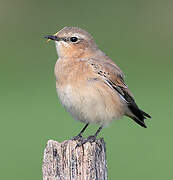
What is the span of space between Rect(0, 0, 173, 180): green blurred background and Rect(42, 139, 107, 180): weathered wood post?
579 centimetres

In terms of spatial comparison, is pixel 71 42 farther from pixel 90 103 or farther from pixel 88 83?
pixel 90 103

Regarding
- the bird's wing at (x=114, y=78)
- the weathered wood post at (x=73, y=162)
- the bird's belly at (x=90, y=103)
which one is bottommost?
the weathered wood post at (x=73, y=162)

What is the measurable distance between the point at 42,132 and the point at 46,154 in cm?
852

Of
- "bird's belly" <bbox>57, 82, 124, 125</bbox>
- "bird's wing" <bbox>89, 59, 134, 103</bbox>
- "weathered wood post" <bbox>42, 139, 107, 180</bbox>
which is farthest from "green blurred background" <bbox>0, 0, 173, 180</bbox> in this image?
"weathered wood post" <bbox>42, 139, 107, 180</bbox>

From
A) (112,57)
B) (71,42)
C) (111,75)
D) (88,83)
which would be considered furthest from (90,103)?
(112,57)

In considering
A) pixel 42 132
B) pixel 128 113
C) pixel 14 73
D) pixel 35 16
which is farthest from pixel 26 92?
Answer: pixel 128 113

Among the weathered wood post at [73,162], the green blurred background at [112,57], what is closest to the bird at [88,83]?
the weathered wood post at [73,162]

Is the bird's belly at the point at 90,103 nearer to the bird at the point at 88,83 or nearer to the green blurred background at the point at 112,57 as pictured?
the bird at the point at 88,83

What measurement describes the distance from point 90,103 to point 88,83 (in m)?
0.27

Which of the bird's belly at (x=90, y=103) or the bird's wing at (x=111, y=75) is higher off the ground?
the bird's wing at (x=111, y=75)

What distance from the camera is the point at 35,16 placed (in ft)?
85.7

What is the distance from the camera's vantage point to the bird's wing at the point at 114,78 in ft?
30.3

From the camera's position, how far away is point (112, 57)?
73.6 feet

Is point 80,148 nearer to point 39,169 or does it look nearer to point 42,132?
point 39,169
